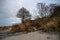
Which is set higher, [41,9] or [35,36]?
[41,9]

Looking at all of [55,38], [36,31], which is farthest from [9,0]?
[55,38]

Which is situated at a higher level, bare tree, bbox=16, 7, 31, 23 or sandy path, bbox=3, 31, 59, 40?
bare tree, bbox=16, 7, 31, 23

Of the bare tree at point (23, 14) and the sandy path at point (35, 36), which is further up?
the bare tree at point (23, 14)

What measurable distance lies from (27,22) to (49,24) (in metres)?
0.34

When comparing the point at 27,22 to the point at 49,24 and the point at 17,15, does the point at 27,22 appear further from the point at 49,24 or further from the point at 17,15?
the point at 49,24

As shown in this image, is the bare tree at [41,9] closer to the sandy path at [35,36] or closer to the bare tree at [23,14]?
the bare tree at [23,14]

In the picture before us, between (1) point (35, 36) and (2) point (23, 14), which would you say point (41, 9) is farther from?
(1) point (35, 36)

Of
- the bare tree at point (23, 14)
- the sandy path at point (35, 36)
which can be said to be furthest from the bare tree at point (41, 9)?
the sandy path at point (35, 36)

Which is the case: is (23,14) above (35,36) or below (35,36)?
above

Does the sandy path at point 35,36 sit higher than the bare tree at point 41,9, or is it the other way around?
the bare tree at point 41,9

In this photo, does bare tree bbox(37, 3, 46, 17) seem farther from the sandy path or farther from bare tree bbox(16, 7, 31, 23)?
the sandy path

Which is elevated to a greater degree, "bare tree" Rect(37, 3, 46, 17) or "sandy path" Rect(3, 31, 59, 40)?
"bare tree" Rect(37, 3, 46, 17)

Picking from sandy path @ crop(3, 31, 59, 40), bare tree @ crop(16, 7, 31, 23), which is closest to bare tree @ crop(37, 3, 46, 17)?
bare tree @ crop(16, 7, 31, 23)

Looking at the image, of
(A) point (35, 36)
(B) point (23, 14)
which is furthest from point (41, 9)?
(A) point (35, 36)
